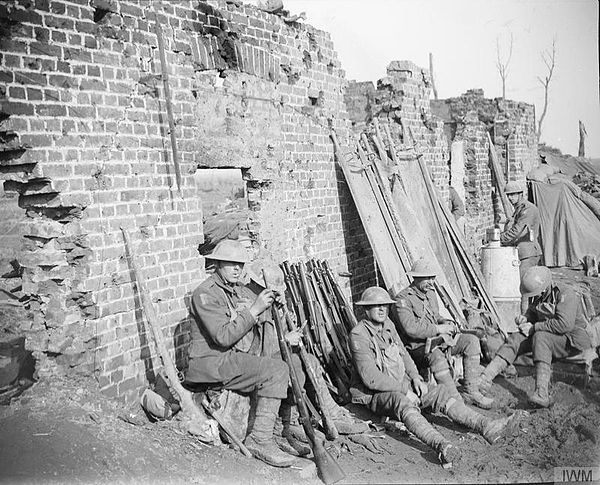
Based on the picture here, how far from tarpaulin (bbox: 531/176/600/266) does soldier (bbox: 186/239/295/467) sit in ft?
33.8

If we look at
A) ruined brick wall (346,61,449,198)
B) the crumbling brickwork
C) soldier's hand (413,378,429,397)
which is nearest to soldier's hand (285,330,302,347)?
soldier's hand (413,378,429,397)

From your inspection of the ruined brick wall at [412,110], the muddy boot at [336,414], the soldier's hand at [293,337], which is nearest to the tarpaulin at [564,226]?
the ruined brick wall at [412,110]

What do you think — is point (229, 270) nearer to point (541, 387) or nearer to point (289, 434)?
point (289, 434)

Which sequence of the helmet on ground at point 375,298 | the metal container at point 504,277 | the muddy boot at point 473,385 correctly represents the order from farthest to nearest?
the metal container at point 504,277 → the muddy boot at point 473,385 → the helmet on ground at point 375,298

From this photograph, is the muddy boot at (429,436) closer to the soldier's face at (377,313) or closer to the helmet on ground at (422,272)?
the soldier's face at (377,313)

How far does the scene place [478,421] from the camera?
18.5 ft

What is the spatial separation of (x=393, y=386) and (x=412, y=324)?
108cm

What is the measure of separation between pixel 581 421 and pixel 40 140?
522 centimetres

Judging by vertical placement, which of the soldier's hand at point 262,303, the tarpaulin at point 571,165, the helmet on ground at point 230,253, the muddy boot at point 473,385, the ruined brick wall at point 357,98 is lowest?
the muddy boot at point 473,385

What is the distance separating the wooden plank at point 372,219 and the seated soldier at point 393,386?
202 centimetres

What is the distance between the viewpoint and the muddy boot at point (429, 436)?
5.22 meters

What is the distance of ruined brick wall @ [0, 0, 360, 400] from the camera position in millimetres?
4656

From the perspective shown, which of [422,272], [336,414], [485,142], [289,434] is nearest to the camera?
[289,434]

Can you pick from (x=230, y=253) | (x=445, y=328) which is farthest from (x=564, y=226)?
(x=230, y=253)
